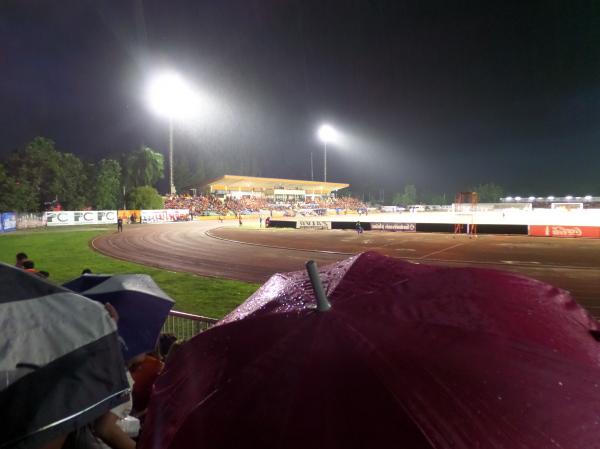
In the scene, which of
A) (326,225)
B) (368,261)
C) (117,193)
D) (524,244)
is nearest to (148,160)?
(117,193)

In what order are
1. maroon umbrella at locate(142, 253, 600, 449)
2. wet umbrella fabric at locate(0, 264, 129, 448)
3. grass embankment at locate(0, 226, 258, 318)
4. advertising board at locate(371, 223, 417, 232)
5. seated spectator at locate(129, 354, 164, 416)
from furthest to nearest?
advertising board at locate(371, 223, 417, 232) → grass embankment at locate(0, 226, 258, 318) → seated spectator at locate(129, 354, 164, 416) → wet umbrella fabric at locate(0, 264, 129, 448) → maroon umbrella at locate(142, 253, 600, 449)

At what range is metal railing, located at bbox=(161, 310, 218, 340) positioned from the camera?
17.4 ft

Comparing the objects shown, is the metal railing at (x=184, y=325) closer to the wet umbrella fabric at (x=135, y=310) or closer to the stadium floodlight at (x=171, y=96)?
the wet umbrella fabric at (x=135, y=310)

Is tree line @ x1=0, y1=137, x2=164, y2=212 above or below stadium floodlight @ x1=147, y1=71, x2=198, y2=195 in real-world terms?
below

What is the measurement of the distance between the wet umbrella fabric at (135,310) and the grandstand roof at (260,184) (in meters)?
71.5

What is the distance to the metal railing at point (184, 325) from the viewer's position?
5312 millimetres

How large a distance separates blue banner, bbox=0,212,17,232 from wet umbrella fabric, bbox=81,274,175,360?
48.1 metres

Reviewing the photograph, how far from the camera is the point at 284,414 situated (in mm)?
1246

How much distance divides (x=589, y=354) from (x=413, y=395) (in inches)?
37.5

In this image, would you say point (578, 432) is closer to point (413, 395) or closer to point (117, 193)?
point (413, 395)

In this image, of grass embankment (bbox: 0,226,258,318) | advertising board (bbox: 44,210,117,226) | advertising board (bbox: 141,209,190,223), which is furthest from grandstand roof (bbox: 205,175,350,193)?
grass embankment (bbox: 0,226,258,318)

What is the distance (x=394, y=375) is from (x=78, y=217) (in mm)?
57408

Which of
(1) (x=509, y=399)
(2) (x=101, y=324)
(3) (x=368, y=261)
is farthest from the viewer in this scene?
(3) (x=368, y=261)

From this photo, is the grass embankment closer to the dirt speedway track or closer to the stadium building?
the dirt speedway track
